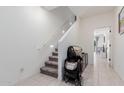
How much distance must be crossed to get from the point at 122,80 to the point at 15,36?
10.6ft

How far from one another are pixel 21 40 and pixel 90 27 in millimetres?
3448

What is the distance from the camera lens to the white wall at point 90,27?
4429 millimetres

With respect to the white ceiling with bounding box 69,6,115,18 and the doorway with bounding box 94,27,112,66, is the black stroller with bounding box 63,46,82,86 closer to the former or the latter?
the white ceiling with bounding box 69,6,115,18

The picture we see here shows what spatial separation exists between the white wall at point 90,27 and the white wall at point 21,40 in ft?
6.67

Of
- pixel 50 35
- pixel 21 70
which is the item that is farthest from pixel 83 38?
pixel 21 70

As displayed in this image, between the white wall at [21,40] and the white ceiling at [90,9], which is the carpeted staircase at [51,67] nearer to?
the white wall at [21,40]

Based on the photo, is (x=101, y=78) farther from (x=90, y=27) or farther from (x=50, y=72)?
(x=90, y=27)

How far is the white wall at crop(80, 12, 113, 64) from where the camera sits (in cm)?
443

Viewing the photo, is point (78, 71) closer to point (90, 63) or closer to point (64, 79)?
point (64, 79)

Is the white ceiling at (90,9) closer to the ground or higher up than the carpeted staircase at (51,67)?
higher up

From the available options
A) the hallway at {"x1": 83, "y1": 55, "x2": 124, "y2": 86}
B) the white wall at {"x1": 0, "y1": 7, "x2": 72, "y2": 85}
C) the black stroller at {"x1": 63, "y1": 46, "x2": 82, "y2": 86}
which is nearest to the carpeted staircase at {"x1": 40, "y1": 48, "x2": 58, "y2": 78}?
the white wall at {"x1": 0, "y1": 7, "x2": 72, "y2": 85}

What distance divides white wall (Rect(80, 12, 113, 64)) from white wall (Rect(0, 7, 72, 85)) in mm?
2032

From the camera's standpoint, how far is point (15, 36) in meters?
2.51

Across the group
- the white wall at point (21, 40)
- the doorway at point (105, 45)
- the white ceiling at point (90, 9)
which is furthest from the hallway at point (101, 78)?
the white ceiling at point (90, 9)
